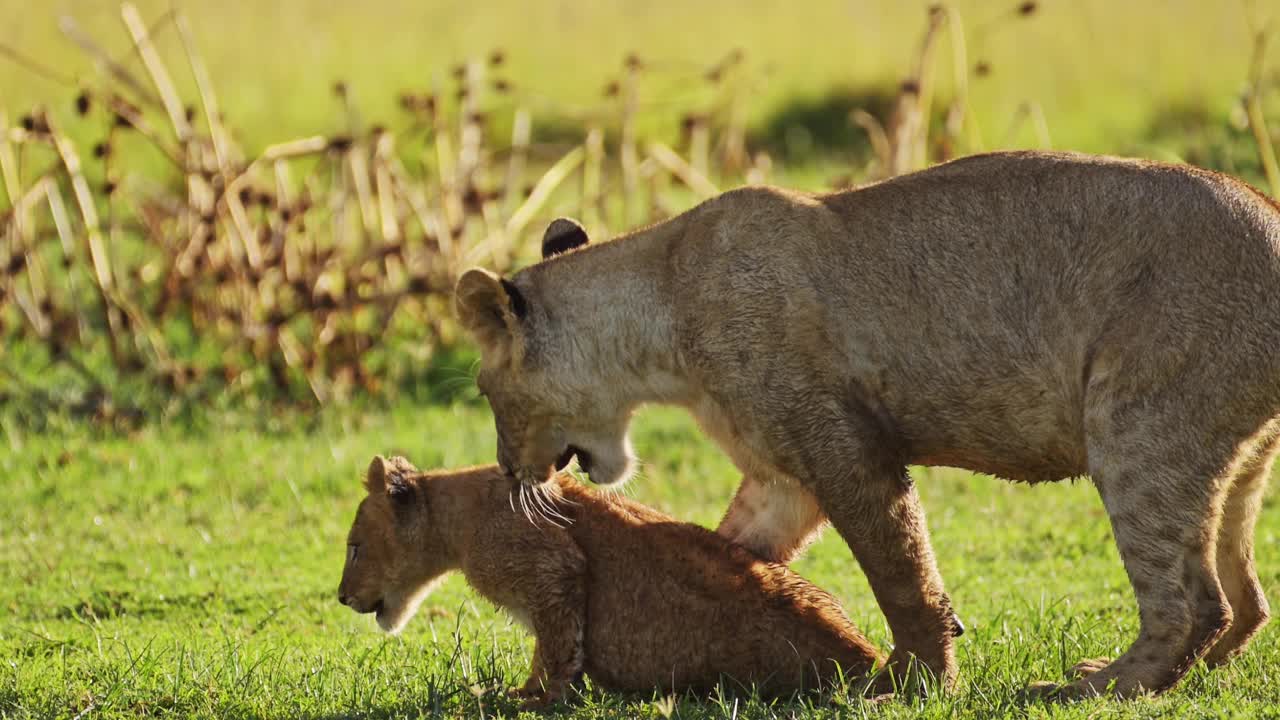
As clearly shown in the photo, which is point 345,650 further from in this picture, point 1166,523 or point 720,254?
point 1166,523

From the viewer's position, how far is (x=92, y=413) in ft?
35.2

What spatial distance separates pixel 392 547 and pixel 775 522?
139 centimetres

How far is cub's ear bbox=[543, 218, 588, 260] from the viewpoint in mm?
6906

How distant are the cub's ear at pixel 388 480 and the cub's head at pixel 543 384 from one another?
38 centimetres

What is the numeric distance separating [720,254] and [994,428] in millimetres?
1071

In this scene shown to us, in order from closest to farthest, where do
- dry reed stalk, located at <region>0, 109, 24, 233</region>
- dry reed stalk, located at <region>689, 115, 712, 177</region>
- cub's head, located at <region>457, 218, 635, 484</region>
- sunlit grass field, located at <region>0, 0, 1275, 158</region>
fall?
cub's head, located at <region>457, 218, 635, 484</region> → dry reed stalk, located at <region>0, 109, 24, 233</region> → dry reed stalk, located at <region>689, 115, 712, 177</region> → sunlit grass field, located at <region>0, 0, 1275, 158</region>

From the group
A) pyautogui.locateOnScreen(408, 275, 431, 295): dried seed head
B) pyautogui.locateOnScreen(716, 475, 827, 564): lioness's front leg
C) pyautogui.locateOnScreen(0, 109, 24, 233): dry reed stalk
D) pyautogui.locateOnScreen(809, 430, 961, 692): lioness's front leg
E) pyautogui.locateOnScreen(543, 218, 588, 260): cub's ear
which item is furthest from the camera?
pyautogui.locateOnScreen(0, 109, 24, 233): dry reed stalk

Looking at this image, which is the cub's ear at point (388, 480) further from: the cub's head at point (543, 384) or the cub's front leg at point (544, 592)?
the cub's front leg at point (544, 592)

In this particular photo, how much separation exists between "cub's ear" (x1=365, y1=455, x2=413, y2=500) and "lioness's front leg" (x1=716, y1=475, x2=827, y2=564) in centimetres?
117

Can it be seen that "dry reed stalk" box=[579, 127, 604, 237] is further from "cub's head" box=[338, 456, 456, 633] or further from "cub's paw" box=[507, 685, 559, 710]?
"cub's paw" box=[507, 685, 559, 710]

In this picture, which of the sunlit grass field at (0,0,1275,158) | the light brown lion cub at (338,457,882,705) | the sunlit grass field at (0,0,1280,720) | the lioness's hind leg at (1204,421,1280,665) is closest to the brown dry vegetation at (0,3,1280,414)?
the sunlit grass field at (0,0,1280,720)

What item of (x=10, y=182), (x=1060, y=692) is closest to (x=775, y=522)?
(x=1060, y=692)

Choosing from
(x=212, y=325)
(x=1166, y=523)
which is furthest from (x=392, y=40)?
(x=1166, y=523)

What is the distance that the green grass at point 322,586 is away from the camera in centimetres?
595
